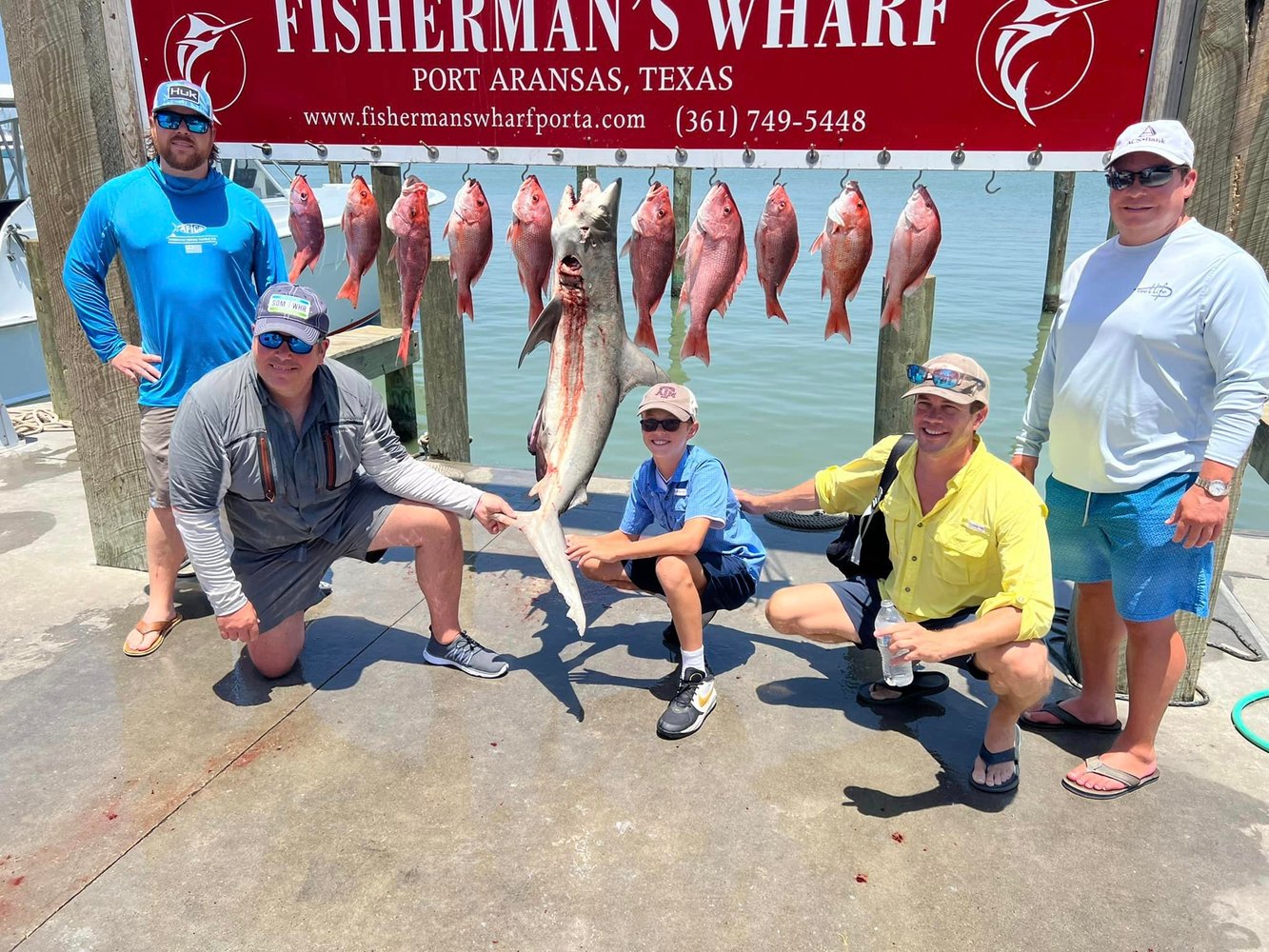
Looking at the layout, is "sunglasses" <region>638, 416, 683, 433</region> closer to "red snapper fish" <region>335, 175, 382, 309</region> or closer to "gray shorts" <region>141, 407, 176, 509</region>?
"red snapper fish" <region>335, 175, 382, 309</region>

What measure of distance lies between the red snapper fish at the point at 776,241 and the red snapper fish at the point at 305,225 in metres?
1.93

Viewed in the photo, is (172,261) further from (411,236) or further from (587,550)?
(587,550)

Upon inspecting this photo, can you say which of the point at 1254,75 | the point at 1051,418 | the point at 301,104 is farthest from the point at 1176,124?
the point at 301,104

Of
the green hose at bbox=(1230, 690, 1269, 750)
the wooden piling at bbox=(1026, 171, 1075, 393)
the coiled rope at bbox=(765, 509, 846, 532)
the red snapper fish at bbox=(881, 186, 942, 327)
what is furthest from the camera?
the wooden piling at bbox=(1026, 171, 1075, 393)

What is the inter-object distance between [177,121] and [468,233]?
1.13 m

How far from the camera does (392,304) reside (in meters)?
6.89

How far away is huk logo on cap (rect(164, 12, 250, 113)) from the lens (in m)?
4.09

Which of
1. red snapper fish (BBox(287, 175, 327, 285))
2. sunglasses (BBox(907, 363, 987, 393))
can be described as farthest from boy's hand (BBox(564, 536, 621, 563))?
red snapper fish (BBox(287, 175, 327, 285))

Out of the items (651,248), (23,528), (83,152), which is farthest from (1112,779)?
(23,528)

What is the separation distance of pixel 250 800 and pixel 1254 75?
3.83 meters

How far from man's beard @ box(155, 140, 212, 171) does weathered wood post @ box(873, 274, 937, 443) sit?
2.91 m

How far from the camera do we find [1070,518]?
9.93ft

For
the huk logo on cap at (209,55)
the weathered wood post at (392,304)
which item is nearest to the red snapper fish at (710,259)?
the huk logo on cap at (209,55)

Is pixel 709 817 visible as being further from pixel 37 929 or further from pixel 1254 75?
pixel 1254 75
